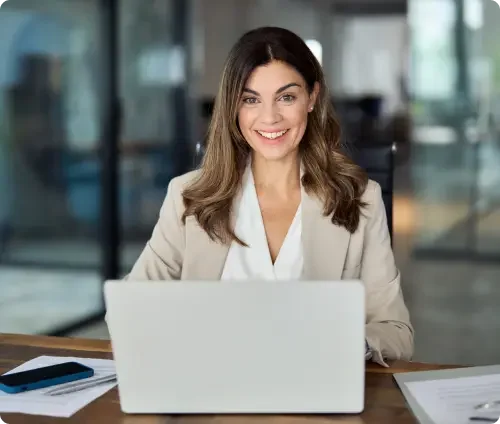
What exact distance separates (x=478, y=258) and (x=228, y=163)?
5271 millimetres

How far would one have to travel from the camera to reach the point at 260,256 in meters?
2.08

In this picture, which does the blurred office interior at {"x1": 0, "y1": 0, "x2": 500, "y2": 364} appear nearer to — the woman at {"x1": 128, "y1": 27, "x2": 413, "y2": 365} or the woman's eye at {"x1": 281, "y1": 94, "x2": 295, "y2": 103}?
the woman at {"x1": 128, "y1": 27, "x2": 413, "y2": 365}

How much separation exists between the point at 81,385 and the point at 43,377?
0.08 meters

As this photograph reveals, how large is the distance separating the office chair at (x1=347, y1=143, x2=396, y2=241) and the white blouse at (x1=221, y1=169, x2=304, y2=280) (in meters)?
0.39

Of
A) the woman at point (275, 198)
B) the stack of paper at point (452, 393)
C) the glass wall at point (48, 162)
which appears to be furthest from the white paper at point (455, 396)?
the glass wall at point (48, 162)

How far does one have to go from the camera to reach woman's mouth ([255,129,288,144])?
2049 millimetres

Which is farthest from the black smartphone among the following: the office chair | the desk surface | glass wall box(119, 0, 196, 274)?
glass wall box(119, 0, 196, 274)

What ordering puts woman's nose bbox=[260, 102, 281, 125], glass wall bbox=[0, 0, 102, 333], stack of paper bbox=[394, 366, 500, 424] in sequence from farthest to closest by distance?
glass wall bbox=[0, 0, 102, 333]
woman's nose bbox=[260, 102, 281, 125]
stack of paper bbox=[394, 366, 500, 424]

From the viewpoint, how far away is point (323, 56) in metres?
8.95

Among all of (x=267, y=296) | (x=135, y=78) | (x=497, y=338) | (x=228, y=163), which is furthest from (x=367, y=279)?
(x=135, y=78)

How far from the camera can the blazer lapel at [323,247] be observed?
2049mm

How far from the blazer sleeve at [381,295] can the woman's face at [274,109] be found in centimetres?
26

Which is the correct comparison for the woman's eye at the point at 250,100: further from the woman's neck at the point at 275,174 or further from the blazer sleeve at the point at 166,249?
the blazer sleeve at the point at 166,249

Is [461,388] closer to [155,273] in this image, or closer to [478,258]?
[155,273]
